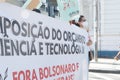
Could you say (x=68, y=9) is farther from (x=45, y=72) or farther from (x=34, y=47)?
(x=34, y=47)

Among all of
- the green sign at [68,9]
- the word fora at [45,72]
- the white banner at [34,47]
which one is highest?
the green sign at [68,9]

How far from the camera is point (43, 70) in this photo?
4125 millimetres

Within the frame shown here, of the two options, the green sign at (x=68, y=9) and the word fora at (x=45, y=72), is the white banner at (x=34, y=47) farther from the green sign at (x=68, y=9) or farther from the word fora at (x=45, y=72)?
the green sign at (x=68, y=9)

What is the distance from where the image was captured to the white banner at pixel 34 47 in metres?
3.38

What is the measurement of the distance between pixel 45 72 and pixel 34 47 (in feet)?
1.34

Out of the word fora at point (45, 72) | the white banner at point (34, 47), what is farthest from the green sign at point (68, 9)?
the word fora at point (45, 72)

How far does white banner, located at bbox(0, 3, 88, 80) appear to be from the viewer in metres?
3.38

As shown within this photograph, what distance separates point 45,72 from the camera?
13.6 ft

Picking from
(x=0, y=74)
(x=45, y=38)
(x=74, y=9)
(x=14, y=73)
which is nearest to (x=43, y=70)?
(x=45, y=38)

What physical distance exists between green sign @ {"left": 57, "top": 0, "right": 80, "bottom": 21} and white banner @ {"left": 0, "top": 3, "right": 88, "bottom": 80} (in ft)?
1.43

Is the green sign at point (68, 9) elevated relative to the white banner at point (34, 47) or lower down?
elevated

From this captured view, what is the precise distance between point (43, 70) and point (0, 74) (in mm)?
940

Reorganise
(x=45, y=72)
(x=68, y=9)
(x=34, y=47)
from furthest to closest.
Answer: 1. (x=68, y=9)
2. (x=45, y=72)
3. (x=34, y=47)

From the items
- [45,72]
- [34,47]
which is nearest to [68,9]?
[45,72]
